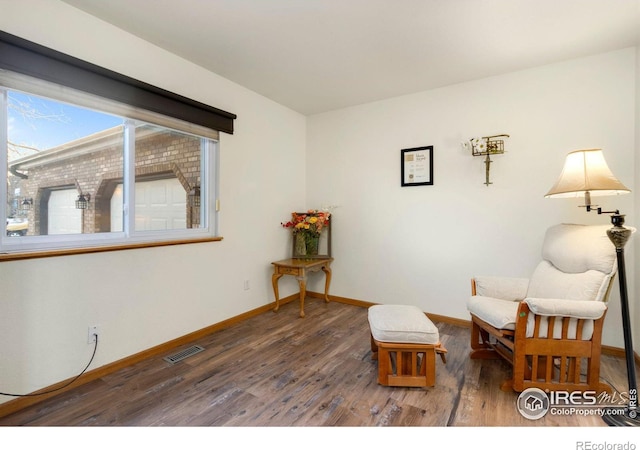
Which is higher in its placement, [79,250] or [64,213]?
[64,213]

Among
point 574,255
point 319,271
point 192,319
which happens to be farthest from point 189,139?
point 574,255

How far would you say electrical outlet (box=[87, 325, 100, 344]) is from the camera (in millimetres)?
1979

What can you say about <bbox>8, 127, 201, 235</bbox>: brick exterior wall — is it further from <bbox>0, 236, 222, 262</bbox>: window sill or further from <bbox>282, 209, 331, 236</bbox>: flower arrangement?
<bbox>282, 209, 331, 236</bbox>: flower arrangement

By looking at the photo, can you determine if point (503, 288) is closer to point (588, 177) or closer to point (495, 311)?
point (495, 311)

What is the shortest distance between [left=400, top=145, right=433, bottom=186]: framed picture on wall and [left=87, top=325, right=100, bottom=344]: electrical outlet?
305cm

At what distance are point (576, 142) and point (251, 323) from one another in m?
3.44

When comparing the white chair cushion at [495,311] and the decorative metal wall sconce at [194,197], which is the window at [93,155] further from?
the white chair cushion at [495,311]

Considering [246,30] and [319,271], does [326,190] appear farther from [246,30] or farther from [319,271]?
[246,30]

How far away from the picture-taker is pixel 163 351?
2.39 metres

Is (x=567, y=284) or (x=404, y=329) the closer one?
(x=404, y=329)

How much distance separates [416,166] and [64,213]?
3.12 meters

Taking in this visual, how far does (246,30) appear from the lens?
214 cm

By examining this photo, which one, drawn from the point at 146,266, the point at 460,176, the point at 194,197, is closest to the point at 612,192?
the point at 460,176

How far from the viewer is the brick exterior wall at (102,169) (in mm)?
1837
